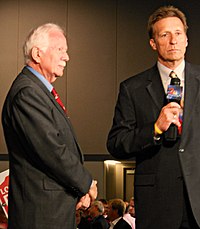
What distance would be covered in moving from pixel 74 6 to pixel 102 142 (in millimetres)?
2212

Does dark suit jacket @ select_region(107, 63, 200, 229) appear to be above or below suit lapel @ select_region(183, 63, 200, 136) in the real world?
below

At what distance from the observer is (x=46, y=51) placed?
3.13 metres

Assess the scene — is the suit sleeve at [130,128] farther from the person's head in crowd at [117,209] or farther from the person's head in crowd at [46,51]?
the person's head in crowd at [117,209]

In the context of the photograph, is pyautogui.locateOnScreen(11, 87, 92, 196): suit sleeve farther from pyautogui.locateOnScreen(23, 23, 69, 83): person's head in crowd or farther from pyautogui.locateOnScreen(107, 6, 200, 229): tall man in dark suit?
pyautogui.locateOnScreen(107, 6, 200, 229): tall man in dark suit

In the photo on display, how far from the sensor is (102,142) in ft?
32.8

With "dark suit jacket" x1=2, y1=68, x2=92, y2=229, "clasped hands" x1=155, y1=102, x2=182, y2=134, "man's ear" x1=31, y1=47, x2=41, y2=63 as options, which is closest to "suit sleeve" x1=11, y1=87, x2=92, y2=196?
"dark suit jacket" x1=2, y1=68, x2=92, y2=229

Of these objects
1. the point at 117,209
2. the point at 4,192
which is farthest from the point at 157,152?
the point at 117,209

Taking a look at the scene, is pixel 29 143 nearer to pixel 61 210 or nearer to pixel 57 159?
pixel 57 159

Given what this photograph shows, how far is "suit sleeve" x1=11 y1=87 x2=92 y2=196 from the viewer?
114 inches

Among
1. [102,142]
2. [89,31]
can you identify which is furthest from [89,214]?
[89,31]

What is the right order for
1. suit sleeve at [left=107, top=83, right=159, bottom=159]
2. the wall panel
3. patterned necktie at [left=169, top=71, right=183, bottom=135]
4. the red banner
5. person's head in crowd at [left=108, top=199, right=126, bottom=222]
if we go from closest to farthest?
patterned necktie at [left=169, top=71, right=183, bottom=135], suit sleeve at [left=107, top=83, right=159, bottom=159], the red banner, person's head in crowd at [left=108, top=199, right=126, bottom=222], the wall panel

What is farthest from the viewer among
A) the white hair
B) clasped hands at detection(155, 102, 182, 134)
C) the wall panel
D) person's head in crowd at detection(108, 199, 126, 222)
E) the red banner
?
the wall panel

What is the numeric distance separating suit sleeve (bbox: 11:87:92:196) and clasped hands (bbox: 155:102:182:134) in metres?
0.44

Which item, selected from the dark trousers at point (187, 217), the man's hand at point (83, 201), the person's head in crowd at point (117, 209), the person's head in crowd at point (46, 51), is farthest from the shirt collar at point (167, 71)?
the person's head in crowd at point (117, 209)
